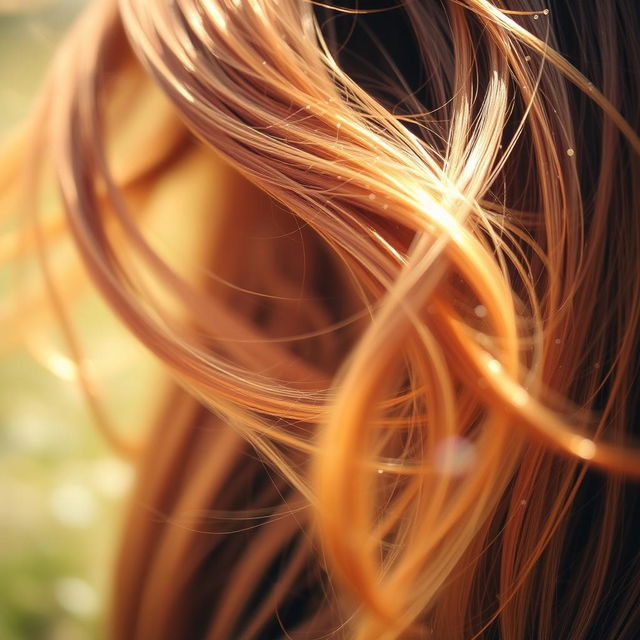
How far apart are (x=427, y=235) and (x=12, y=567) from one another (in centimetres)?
83

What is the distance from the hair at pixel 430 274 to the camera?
0.36m

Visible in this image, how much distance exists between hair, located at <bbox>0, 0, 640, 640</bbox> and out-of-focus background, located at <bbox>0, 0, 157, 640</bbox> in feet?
1.19

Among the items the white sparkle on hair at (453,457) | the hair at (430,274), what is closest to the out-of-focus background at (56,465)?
the hair at (430,274)

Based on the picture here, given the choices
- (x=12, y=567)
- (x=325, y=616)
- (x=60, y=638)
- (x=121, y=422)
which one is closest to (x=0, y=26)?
(x=121, y=422)

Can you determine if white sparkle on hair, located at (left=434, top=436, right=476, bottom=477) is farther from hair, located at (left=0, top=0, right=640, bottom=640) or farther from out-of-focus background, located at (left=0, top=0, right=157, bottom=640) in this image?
out-of-focus background, located at (left=0, top=0, right=157, bottom=640)

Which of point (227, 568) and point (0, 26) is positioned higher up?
point (0, 26)

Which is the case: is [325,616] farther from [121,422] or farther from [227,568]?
[121,422]

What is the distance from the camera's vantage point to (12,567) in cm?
92

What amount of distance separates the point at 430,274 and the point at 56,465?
2.87 ft

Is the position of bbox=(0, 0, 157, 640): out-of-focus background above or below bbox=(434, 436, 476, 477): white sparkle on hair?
below

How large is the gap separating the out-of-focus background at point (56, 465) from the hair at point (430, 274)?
1.19 ft

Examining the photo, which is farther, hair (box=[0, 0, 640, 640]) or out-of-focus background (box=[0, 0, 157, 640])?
out-of-focus background (box=[0, 0, 157, 640])

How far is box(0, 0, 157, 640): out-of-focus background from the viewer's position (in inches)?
35.3

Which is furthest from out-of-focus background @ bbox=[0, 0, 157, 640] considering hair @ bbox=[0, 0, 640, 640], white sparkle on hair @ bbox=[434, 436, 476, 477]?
white sparkle on hair @ bbox=[434, 436, 476, 477]
